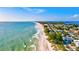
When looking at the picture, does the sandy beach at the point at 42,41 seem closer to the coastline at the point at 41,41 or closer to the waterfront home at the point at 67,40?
the coastline at the point at 41,41

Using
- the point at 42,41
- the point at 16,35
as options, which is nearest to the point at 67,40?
the point at 42,41

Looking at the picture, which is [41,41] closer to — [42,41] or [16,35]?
[42,41]

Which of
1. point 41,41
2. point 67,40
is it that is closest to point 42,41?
point 41,41

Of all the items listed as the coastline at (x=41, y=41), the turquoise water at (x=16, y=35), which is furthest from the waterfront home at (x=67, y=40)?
the turquoise water at (x=16, y=35)

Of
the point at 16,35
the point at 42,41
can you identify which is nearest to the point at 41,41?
the point at 42,41

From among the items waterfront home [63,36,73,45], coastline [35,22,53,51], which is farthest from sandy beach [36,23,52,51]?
waterfront home [63,36,73,45]

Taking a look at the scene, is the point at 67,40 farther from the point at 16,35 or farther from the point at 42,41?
the point at 16,35
